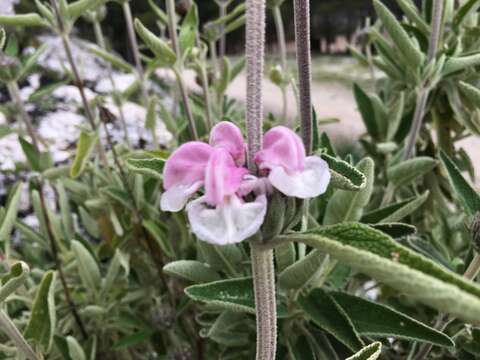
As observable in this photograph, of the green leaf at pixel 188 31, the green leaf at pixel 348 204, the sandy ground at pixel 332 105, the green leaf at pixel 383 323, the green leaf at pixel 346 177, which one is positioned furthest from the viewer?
the sandy ground at pixel 332 105

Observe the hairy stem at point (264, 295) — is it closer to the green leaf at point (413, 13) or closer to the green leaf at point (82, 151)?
the green leaf at point (82, 151)

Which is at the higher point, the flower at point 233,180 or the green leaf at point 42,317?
the flower at point 233,180

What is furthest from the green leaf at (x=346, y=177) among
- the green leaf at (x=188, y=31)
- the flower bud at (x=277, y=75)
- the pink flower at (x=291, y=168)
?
the flower bud at (x=277, y=75)

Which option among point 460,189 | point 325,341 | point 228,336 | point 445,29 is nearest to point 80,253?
point 228,336

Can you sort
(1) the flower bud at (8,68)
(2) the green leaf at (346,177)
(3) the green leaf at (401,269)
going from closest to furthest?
(3) the green leaf at (401,269), (2) the green leaf at (346,177), (1) the flower bud at (8,68)

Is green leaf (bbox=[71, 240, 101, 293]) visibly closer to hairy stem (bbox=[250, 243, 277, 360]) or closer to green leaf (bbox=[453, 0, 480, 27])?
hairy stem (bbox=[250, 243, 277, 360])

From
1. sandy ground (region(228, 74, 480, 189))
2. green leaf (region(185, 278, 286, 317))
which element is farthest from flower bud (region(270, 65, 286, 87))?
sandy ground (region(228, 74, 480, 189))

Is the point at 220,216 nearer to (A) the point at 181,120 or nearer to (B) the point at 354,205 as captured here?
(B) the point at 354,205
